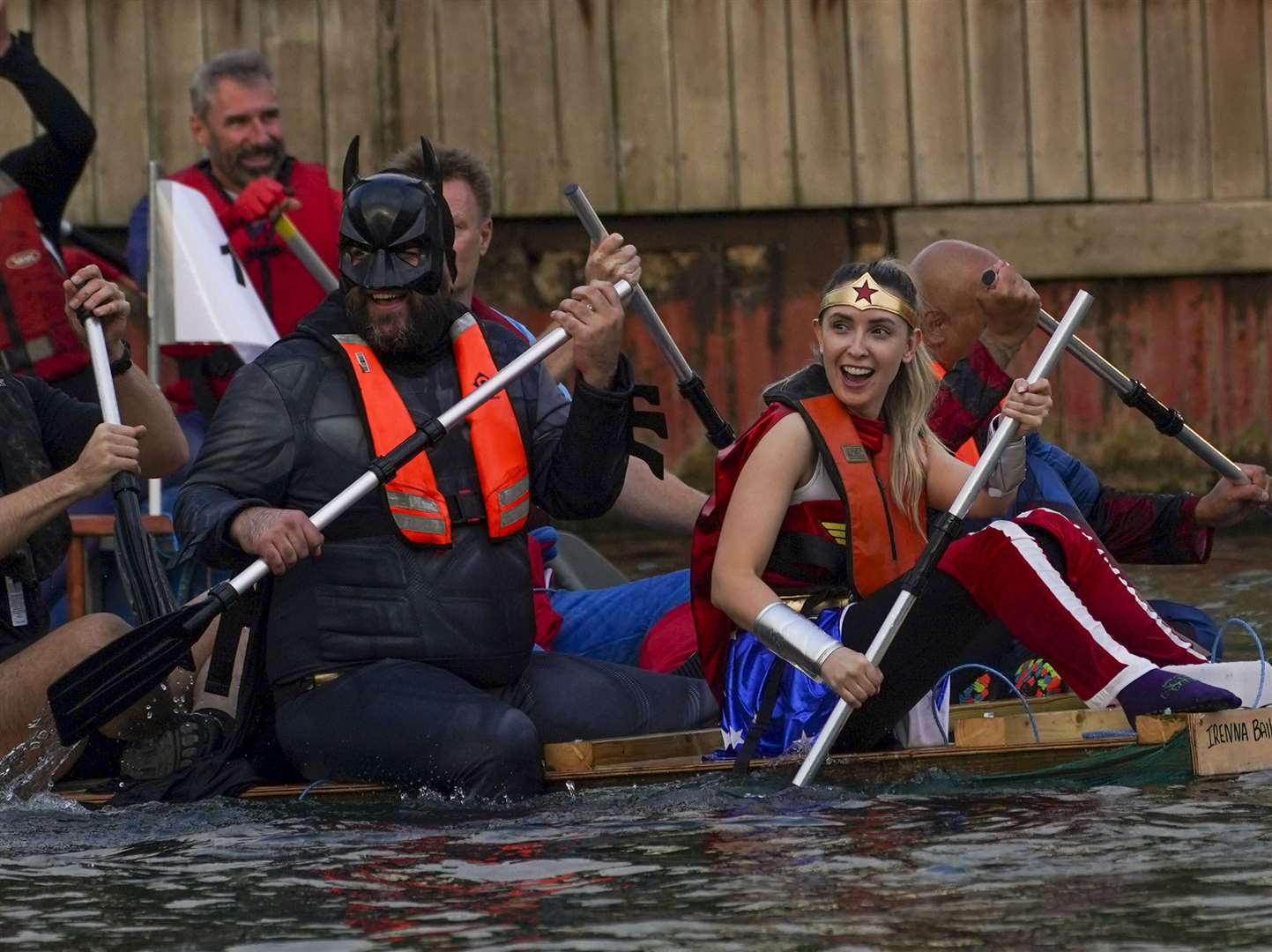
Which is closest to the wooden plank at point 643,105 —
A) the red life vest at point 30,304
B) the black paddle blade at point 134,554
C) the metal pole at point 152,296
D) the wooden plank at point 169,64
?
the wooden plank at point 169,64

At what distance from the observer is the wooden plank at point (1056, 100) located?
9258mm

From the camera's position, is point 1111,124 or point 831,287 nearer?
point 831,287

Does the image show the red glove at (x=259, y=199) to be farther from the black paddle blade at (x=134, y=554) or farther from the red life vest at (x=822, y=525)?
the red life vest at (x=822, y=525)

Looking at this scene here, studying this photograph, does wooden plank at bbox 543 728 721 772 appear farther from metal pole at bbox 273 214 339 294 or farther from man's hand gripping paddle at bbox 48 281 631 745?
metal pole at bbox 273 214 339 294

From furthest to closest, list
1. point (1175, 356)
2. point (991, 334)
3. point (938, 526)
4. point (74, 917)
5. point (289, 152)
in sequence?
1. point (1175, 356)
2. point (289, 152)
3. point (991, 334)
4. point (938, 526)
5. point (74, 917)

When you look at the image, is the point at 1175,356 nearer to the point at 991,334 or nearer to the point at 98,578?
the point at 991,334

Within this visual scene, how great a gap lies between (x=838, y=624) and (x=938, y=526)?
0.33 m

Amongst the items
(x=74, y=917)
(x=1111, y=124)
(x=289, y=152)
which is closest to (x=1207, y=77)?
(x=1111, y=124)

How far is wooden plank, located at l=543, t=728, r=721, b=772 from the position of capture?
5.25m

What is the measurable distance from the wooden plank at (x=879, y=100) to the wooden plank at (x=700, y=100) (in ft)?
1.61

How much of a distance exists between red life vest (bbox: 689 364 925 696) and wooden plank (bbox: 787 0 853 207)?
3.83 meters

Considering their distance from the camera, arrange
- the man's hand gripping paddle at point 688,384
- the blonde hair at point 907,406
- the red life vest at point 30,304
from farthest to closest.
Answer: the red life vest at point 30,304 < the man's hand gripping paddle at point 688,384 < the blonde hair at point 907,406

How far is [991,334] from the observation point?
617 centimetres

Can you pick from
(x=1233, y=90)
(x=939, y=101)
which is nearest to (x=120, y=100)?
(x=939, y=101)
